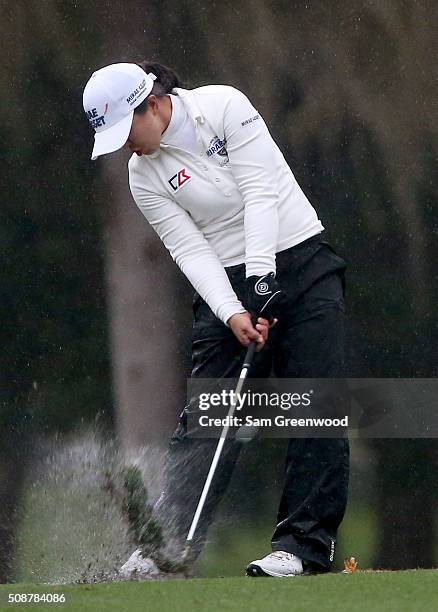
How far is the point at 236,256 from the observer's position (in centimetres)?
459

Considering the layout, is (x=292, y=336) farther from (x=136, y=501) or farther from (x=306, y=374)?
(x=136, y=501)

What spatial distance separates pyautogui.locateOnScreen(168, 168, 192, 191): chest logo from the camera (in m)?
4.49

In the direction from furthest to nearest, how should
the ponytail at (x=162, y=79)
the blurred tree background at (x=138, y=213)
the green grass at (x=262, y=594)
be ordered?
1. the blurred tree background at (x=138, y=213)
2. the ponytail at (x=162, y=79)
3. the green grass at (x=262, y=594)

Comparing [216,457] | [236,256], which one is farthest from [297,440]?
[236,256]

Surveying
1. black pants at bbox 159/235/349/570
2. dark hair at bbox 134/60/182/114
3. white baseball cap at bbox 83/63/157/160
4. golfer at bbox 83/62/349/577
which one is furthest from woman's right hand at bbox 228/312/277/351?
dark hair at bbox 134/60/182/114

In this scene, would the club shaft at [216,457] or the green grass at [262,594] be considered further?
the club shaft at [216,457]

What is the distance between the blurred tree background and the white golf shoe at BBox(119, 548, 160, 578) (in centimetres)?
172

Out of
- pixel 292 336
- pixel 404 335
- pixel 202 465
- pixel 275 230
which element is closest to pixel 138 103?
pixel 275 230

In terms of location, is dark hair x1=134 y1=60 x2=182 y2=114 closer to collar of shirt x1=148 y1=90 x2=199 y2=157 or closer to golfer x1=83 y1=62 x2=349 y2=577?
golfer x1=83 y1=62 x2=349 y2=577

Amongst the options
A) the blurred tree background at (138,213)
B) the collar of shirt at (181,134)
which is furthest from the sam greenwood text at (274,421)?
the blurred tree background at (138,213)

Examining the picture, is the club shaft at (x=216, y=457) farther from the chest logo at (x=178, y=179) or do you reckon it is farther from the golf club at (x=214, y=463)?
the chest logo at (x=178, y=179)

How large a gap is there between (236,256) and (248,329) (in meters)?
0.32

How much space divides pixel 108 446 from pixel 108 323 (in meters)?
0.56

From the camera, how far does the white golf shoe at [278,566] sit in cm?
433
